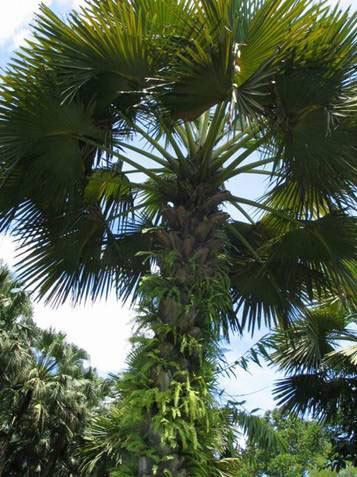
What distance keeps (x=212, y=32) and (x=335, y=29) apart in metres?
1.07

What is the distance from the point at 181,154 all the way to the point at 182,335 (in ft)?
6.06

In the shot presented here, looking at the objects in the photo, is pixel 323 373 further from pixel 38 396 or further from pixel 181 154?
pixel 38 396

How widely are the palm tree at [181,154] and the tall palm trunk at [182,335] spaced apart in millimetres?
14

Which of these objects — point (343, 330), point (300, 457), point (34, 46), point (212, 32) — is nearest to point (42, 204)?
point (34, 46)

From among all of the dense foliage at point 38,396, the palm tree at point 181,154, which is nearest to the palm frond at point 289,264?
the palm tree at point 181,154

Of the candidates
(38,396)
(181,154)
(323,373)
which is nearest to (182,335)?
(181,154)

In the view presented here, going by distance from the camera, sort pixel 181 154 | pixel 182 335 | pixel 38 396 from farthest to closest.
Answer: pixel 38 396
pixel 181 154
pixel 182 335

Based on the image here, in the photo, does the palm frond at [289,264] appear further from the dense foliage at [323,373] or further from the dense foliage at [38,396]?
the dense foliage at [38,396]

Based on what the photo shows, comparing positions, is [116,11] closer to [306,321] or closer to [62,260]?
[62,260]

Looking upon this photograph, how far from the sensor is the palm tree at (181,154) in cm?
423

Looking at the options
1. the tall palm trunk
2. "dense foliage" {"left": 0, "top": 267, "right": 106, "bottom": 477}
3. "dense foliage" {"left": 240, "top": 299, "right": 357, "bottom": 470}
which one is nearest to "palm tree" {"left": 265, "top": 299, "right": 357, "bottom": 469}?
"dense foliage" {"left": 240, "top": 299, "right": 357, "bottom": 470}

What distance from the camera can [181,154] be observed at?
207 inches

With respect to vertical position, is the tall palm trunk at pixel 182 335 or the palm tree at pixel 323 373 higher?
the palm tree at pixel 323 373

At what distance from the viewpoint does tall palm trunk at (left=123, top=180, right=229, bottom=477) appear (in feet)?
12.9
